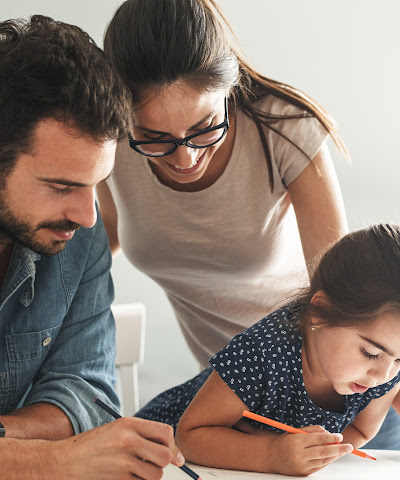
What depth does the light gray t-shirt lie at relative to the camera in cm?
151

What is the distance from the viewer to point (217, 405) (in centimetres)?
133

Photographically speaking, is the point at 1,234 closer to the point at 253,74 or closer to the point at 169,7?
the point at 169,7

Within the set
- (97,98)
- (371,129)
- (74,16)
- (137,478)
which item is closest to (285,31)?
(371,129)

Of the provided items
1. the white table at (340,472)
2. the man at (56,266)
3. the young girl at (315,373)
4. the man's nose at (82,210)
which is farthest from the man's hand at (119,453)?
the man's nose at (82,210)

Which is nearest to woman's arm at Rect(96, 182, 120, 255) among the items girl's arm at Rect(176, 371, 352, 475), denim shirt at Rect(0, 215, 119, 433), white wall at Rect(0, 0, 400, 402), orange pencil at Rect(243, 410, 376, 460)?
denim shirt at Rect(0, 215, 119, 433)

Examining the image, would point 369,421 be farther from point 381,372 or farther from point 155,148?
point 155,148

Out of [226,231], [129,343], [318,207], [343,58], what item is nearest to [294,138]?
[318,207]

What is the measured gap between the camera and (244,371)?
135cm

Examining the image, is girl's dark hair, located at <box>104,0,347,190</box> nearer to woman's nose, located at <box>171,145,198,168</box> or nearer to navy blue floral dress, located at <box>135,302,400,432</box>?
woman's nose, located at <box>171,145,198,168</box>

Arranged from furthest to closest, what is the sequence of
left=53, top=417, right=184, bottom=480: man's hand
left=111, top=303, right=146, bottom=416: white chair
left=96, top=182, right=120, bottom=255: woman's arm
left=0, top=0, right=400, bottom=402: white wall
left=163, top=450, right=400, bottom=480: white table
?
left=0, top=0, right=400, bottom=402: white wall → left=111, top=303, right=146, bottom=416: white chair → left=96, top=182, right=120, bottom=255: woman's arm → left=163, top=450, right=400, bottom=480: white table → left=53, top=417, right=184, bottom=480: man's hand

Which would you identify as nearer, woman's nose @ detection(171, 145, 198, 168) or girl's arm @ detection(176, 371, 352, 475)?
girl's arm @ detection(176, 371, 352, 475)

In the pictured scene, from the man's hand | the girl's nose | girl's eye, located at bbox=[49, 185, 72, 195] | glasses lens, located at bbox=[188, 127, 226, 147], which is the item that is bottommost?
the man's hand

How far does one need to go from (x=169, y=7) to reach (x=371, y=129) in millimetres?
1747

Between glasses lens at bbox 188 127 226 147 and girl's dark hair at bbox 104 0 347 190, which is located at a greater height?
girl's dark hair at bbox 104 0 347 190
